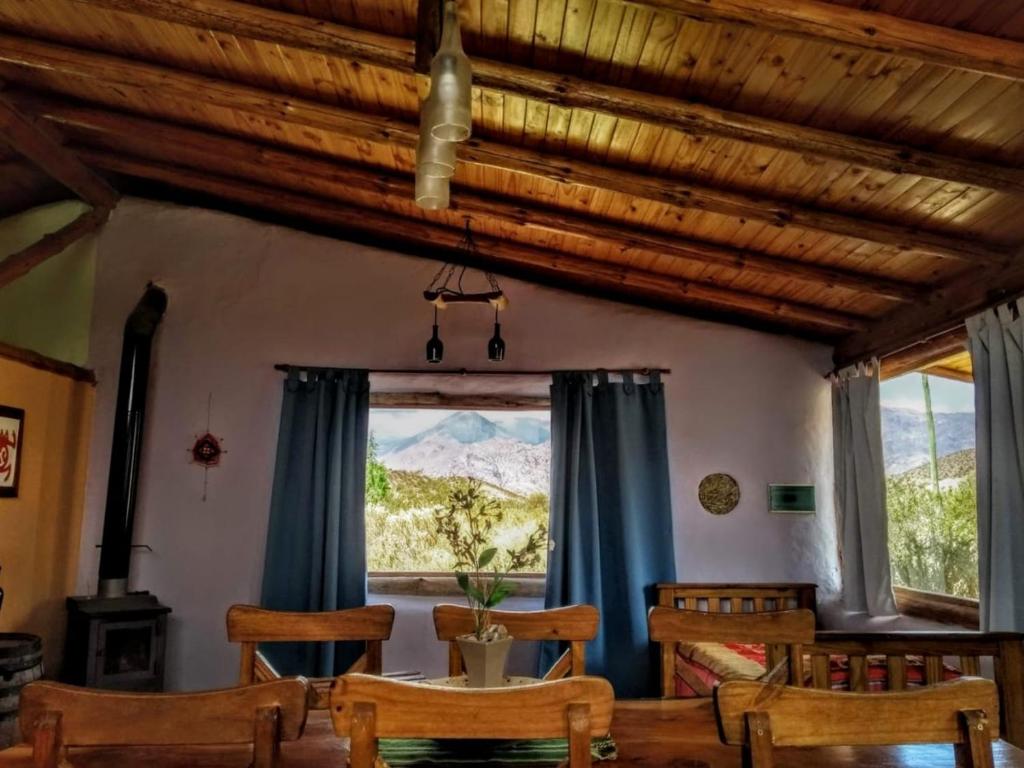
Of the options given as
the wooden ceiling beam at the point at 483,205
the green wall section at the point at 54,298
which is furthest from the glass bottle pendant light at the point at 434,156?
the green wall section at the point at 54,298

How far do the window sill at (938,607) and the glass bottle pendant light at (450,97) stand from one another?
2929 mm

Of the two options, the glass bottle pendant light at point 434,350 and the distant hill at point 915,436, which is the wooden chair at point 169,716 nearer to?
the glass bottle pendant light at point 434,350

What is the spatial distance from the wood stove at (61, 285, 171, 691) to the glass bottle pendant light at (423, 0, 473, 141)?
323 cm

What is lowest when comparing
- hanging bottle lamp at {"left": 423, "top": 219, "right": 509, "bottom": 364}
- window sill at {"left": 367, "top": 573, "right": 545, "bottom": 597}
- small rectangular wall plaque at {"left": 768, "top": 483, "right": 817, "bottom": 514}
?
window sill at {"left": 367, "top": 573, "right": 545, "bottom": 597}

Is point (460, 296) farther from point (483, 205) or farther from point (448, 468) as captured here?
point (448, 468)

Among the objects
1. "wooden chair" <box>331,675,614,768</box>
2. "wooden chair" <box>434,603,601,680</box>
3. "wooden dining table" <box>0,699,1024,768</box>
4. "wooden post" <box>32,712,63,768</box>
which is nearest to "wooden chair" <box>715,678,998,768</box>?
"wooden chair" <box>331,675,614,768</box>

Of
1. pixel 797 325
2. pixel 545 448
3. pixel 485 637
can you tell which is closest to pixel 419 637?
pixel 545 448

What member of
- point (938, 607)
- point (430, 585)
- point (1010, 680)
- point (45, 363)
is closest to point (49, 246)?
point (45, 363)

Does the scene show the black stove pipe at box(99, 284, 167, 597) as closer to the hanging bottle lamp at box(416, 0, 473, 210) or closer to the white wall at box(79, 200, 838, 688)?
the white wall at box(79, 200, 838, 688)

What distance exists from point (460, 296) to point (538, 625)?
202 centimetres

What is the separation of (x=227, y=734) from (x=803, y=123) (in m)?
2.37

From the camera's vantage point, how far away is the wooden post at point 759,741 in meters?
1.00

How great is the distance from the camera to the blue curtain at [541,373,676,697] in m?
3.89

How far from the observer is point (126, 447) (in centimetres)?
399
